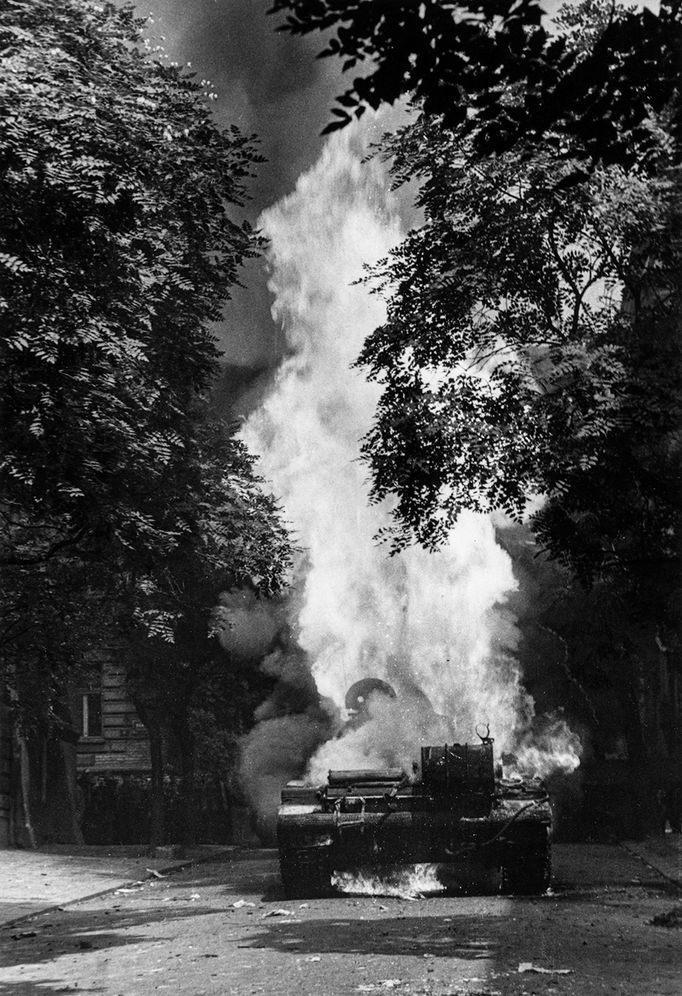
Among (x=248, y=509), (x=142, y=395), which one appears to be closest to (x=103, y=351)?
(x=142, y=395)

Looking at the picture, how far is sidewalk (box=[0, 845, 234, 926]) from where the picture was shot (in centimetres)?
1978

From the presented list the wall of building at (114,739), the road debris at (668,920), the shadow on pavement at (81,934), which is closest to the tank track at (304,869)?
the shadow on pavement at (81,934)

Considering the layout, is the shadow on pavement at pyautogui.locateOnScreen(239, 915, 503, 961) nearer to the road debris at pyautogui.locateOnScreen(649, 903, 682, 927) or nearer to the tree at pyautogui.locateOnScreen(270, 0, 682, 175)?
the road debris at pyautogui.locateOnScreen(649, 903, 682, 927)

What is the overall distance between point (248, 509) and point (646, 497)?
11493mm

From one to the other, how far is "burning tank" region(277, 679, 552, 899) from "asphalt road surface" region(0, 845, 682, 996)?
0.73 meters

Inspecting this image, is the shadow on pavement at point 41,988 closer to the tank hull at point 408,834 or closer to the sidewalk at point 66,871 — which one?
the sidewalk at point 66,871

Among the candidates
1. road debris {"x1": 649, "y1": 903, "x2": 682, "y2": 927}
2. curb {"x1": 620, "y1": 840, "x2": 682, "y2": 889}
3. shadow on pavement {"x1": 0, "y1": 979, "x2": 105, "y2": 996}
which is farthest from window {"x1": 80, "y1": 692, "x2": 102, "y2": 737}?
shadow on pavement {"x1": 0, "y1": 979, "x2": 105, "y2": 996}

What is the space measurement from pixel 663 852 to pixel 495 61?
24.4m

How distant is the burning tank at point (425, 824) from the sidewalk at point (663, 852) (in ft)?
8.15

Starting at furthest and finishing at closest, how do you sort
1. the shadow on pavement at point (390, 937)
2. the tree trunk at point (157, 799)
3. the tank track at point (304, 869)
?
the tree trunk at point (157, 799)
the tank track at point (304, 869)
the shadow on pavement at point (390, 937)

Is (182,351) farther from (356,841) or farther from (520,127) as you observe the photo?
(520,127)

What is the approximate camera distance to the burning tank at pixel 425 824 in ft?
62.7

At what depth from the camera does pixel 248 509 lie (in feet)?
82.3

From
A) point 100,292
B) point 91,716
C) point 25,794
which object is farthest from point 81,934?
point 91,716
